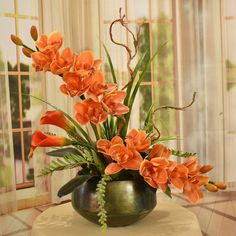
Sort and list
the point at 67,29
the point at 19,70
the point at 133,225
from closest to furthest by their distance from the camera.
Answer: the point at 133,225 < the point at 67,29 < the point at 19,70

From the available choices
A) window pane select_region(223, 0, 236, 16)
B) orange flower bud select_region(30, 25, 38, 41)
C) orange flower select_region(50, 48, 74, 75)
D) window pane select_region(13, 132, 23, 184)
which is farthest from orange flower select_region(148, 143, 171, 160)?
window pane select_region(223, 0, 236, 16)

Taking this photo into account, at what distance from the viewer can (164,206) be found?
154cm

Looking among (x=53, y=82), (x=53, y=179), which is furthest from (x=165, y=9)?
(x=53, y=179)

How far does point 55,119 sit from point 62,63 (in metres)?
0.20

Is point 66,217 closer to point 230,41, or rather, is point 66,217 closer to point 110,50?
point 110,50

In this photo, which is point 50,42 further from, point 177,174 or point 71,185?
point 177,174

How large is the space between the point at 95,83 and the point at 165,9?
298cm

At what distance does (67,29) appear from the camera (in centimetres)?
351

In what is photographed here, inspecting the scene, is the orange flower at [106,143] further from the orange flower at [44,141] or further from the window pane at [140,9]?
the window pane at [140,9]

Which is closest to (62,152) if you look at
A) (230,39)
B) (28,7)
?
(28,7)

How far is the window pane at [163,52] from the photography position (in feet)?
12.7

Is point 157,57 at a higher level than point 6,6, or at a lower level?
lower

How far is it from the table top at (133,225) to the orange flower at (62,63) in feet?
1.75

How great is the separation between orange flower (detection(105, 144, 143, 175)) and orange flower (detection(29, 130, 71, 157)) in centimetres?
18
